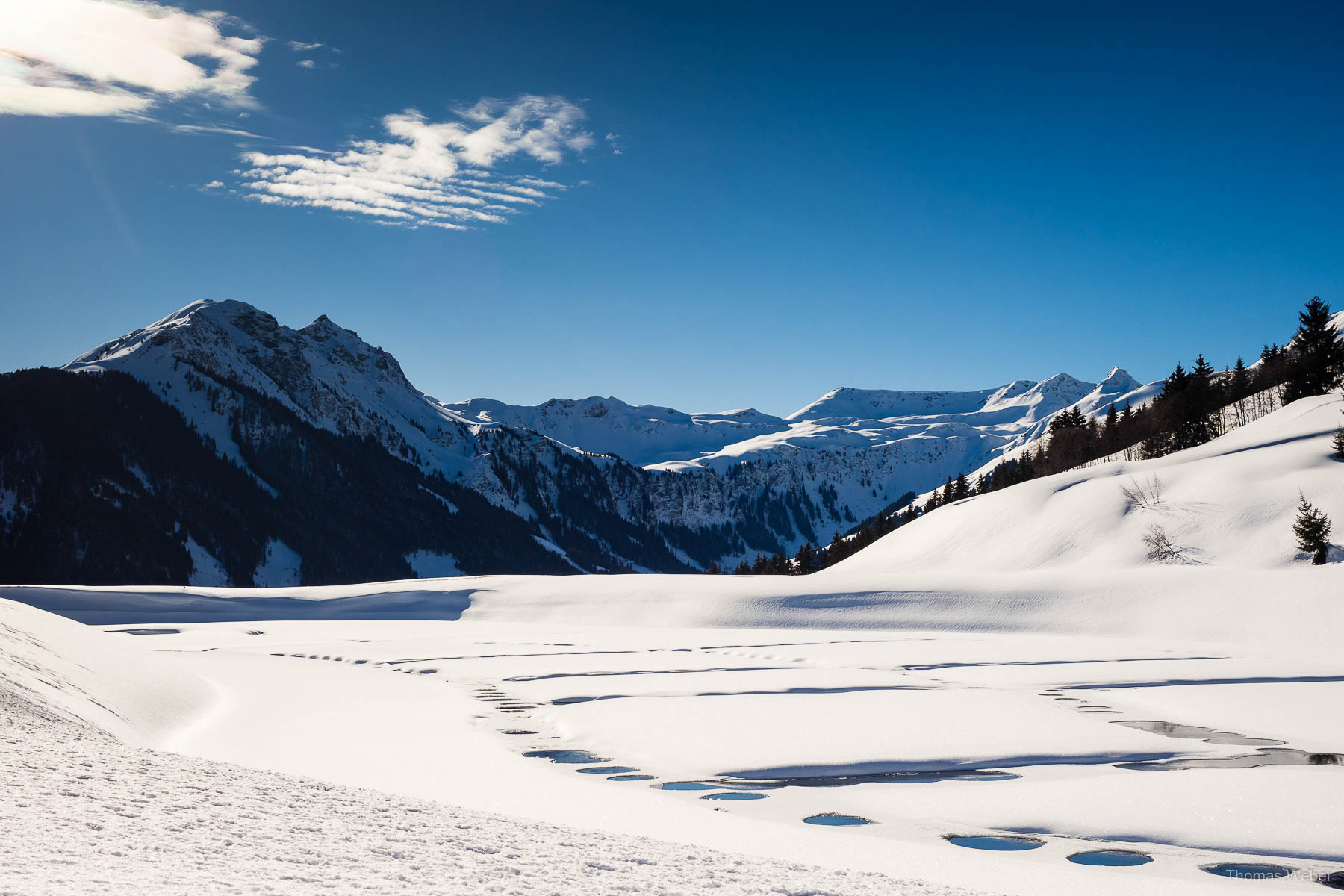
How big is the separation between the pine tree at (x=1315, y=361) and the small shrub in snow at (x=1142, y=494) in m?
27.4

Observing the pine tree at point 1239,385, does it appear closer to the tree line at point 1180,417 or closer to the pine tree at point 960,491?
the tree line at point 1180,417

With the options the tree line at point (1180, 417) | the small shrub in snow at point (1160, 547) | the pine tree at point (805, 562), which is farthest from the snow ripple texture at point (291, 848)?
the pine tree at point (805, 562)

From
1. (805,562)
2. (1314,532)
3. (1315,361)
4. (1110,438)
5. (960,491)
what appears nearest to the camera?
(1314,532)

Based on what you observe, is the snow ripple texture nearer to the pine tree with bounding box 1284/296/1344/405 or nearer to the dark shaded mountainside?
the pine tree with bounding box 1284/296/1344/405

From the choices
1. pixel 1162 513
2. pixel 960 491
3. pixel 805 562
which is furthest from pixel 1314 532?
pixel 960 491

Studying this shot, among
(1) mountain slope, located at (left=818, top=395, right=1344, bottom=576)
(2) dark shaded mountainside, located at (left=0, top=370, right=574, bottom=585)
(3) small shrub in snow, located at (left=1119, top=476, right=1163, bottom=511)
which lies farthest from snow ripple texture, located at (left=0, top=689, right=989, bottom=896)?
(2) dark shaded mountainside, located at (left=0, top=370, right=574, bottom=585)

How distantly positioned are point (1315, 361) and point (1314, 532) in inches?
1523

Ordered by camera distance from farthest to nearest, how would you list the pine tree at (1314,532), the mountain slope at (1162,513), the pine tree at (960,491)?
the pine tree at (960,491)
the mountain slope at (1162,513)
the pine tree at (1314,532)

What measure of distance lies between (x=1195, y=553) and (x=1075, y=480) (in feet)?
42.7

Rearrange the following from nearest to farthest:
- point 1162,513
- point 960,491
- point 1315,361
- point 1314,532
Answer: point 1314,532 → point 1162,513 → point 1315,361 → point 960,491

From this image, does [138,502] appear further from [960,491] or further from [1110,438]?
[1110,438]

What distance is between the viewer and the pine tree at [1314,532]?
32531 millimetres

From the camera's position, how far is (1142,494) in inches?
1709

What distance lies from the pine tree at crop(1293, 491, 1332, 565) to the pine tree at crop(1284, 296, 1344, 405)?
34.7 metres
